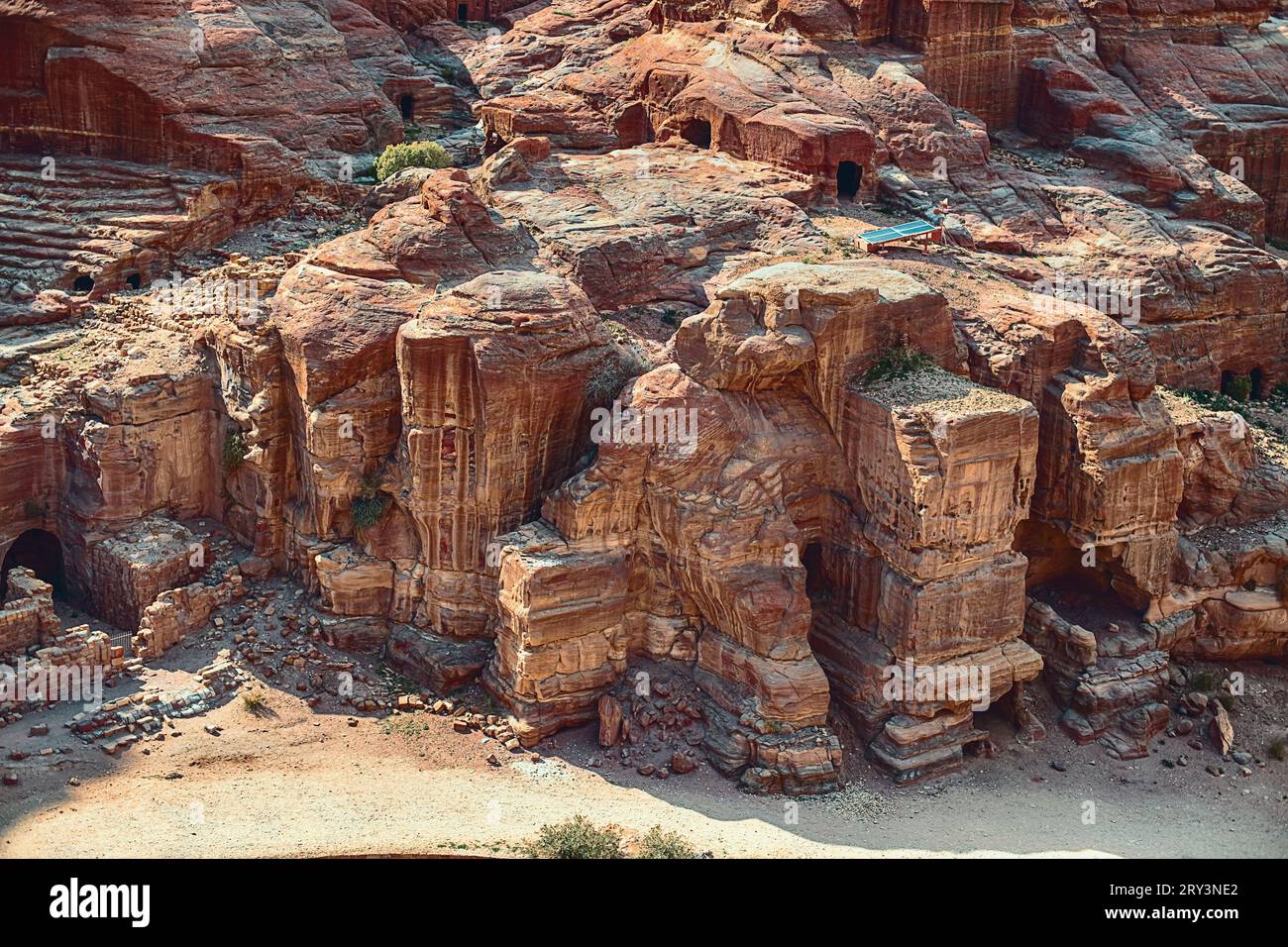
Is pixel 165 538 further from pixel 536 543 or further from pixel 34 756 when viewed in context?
pixel 536 543

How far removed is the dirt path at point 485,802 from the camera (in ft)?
103

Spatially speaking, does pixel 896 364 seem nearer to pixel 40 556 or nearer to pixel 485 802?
pixel 485 802

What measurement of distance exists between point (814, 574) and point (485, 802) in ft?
28.2

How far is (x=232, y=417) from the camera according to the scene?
3800 centimetres

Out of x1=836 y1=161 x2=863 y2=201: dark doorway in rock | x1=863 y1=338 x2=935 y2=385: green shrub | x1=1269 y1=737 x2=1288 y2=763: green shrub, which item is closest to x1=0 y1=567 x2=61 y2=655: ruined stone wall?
x1=863 y1=338 x2=935 y2=385: green shrub

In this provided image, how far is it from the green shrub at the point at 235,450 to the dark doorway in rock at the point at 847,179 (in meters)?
15.8

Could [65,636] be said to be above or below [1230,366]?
below

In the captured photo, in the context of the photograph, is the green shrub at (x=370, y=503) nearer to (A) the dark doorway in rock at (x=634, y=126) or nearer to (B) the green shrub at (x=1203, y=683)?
(A) the dark doorway in rock at (x=634, y=126)

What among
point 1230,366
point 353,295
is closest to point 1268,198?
point 1230,366

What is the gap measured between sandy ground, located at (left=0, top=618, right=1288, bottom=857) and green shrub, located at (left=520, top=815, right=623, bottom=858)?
0.52 metres

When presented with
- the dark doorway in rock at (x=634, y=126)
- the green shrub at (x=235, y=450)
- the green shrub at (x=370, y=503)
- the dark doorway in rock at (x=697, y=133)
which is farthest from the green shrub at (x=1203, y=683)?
the green shrub at (x=235, y=450)

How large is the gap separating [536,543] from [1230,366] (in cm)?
1903

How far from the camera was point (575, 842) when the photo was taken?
31.3m

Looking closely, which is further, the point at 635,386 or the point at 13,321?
the point at 13,321
